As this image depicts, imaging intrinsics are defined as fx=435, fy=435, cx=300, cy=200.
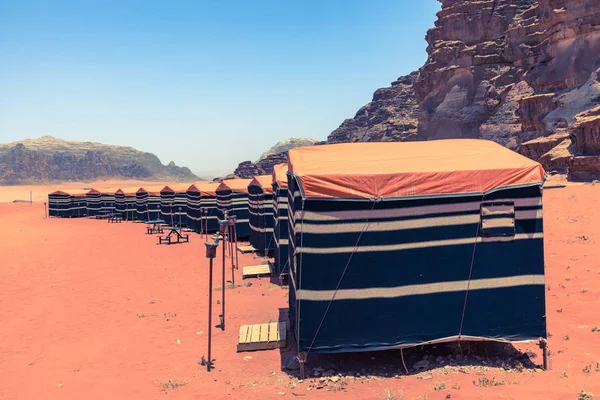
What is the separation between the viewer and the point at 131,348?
29.0ft

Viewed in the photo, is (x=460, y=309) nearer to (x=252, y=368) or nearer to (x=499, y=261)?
(x=499, y=261)

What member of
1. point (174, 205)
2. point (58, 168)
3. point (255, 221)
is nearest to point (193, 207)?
point (174, 205)

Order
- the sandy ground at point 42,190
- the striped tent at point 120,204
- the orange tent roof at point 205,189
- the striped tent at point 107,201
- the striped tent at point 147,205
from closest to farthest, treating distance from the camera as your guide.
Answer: the orange tent roof at point 205,189
the striped tent at point 147,205
the striped tent at point 120,204
the striped tent at point 107,201
the sandy ground at point 42,190

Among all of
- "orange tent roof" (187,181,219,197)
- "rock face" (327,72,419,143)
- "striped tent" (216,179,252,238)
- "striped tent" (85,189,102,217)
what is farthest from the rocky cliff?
"striped tent" (85,189,102,217)

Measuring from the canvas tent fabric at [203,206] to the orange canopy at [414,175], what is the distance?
19.0 metres

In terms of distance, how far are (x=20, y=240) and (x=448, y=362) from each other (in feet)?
90.7

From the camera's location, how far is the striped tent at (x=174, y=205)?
31328 mm

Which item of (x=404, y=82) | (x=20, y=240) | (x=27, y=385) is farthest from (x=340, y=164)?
(x=404, y=82)

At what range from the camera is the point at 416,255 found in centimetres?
701

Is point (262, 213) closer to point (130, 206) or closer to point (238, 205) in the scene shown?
point (238, 205)

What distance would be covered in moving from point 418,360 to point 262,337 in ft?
9.80

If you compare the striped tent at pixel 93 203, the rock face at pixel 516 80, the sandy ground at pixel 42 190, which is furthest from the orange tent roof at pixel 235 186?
the rock face at pixel 516 80

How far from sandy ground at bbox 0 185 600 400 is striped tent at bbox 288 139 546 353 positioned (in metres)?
0.56

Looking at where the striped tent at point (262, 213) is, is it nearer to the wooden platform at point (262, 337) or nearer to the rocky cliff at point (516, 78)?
the wooden platform at point (262, 337)
